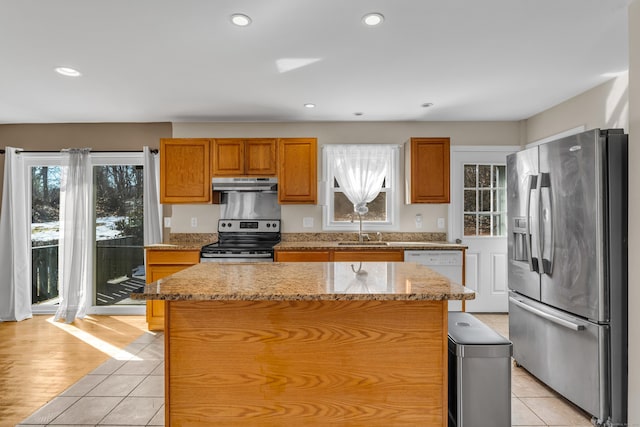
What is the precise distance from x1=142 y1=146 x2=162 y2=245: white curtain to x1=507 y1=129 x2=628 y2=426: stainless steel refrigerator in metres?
3.83

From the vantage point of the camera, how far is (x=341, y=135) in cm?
448

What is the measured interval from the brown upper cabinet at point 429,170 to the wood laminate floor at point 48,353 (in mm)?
3395

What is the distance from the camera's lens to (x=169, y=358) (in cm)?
170

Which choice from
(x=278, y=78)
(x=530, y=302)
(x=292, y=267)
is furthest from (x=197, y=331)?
(x=530, y=302)

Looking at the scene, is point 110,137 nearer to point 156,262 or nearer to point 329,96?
point 156,262

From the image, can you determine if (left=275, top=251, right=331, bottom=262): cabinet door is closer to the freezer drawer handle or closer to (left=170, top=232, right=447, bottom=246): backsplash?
(left=170, top=232, right=447, bottom=246): backsplash

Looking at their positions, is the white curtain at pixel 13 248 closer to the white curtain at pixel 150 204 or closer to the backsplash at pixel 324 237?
the white curtain at pixel 150 204

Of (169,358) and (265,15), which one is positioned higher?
(265,15)

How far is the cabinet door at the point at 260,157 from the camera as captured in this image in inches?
162

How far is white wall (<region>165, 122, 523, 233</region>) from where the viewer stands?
4445mm

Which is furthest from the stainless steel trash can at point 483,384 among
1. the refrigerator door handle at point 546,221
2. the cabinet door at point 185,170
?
the cabinet door at point 185,170

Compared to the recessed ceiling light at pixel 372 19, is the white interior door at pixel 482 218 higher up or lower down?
lower down

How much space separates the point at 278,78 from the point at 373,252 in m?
1.94

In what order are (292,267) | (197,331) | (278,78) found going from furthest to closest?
1. (278,78)
2. (292,267)
3. (197,331)
